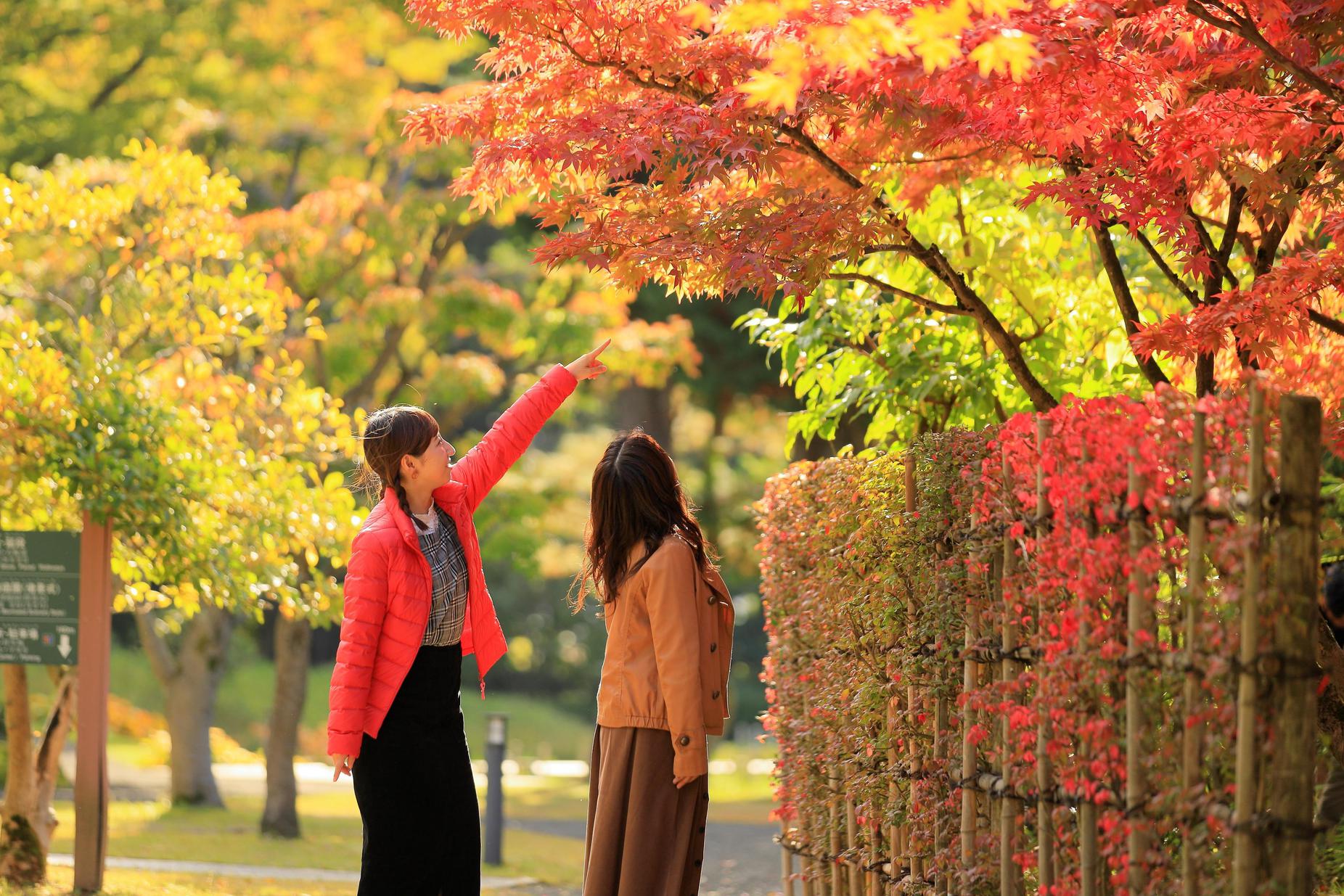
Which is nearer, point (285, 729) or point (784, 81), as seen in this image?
point (784, 81)

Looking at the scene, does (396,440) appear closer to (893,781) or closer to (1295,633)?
(893,781)

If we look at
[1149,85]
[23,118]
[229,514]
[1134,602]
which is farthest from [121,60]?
[1134,602]

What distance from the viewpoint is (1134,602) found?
3.21m

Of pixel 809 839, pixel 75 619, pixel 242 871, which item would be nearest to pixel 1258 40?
pixel 809 839

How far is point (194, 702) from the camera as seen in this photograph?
45.0 feet

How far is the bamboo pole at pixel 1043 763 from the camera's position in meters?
3.60

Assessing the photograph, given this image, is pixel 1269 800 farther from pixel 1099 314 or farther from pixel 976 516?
pixel 1099 314

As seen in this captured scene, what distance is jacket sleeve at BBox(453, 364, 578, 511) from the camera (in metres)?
4.98

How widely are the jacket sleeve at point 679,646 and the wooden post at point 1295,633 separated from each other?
187cm

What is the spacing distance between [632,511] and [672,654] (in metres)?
0.47

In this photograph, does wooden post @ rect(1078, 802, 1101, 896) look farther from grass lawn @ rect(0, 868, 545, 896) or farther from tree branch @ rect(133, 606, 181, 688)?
tree branch @ rect(133, 606, 181, 688)

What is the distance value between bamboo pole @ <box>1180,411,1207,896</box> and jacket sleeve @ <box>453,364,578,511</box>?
247cm

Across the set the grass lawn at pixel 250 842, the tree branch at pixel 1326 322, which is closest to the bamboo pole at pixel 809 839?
the tree branch at pixel 1326 322

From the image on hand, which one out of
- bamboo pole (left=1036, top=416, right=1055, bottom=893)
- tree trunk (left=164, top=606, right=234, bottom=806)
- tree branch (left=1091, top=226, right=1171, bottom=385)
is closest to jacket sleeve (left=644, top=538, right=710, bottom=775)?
bamboo pole (left=1036, top=416, right=1055, bottom=893)
